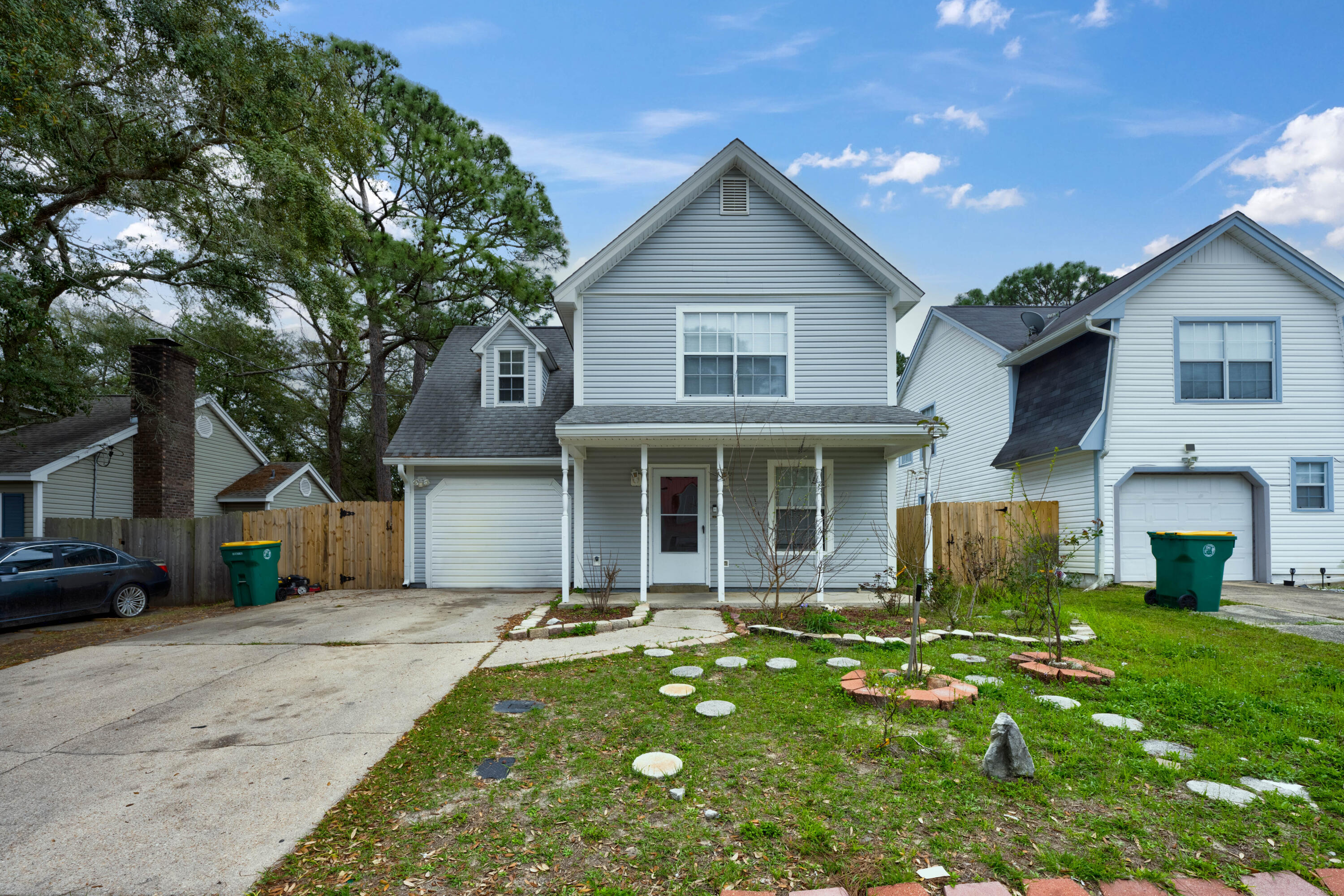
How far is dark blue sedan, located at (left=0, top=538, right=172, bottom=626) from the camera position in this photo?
9133 millimetres

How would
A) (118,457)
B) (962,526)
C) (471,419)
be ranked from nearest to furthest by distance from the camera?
1. (962,526)
2. (471,419)
3. (118,457)

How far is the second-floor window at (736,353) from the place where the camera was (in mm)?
10828

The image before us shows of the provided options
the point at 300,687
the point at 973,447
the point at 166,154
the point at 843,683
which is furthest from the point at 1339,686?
the point at 166,154

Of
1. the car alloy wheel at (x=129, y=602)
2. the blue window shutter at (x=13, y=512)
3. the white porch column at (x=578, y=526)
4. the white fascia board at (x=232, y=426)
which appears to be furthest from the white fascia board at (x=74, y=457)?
the white porch column at (x=578, y=526)

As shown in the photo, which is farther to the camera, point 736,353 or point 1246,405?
point 1246,405

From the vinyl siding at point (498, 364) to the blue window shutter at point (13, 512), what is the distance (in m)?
10.6

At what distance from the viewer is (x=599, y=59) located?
11430 mm

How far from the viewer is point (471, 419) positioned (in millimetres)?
13016

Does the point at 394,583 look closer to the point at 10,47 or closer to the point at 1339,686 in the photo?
the point at 10,47

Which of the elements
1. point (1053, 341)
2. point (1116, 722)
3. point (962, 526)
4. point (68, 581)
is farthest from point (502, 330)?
point (1116, 722)

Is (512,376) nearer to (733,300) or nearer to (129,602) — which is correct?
(733,300)

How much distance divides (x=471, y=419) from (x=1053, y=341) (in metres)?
12.2

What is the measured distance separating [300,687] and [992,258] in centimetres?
3182

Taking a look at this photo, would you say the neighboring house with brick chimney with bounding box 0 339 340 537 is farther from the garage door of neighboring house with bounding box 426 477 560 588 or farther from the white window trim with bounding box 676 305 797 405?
the white window trim with bounding box 676 305 797 405
